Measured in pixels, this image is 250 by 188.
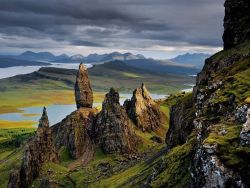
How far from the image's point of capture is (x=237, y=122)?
71125 millimetres

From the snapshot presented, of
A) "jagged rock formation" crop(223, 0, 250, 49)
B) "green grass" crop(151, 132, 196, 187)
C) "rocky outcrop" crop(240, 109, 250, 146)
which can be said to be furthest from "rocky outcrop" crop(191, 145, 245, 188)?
"jagged rock formation" crop(223, 0, 250, 49)

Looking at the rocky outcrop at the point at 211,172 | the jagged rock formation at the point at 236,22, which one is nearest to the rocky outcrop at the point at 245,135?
the rocky outcrop at the point at 211,172

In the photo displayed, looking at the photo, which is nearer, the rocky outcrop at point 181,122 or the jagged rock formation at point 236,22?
the rocky outcrop at point 181,122

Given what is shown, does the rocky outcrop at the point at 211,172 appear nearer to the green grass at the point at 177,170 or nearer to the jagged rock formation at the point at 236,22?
the green grass at the point at 177,170

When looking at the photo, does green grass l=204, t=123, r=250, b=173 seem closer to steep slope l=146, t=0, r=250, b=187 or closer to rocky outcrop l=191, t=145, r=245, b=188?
steep slope l=146, t=0, r=250, b=187

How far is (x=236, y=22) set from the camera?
148375 mm

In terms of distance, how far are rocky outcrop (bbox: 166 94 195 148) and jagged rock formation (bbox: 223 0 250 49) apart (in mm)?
25827

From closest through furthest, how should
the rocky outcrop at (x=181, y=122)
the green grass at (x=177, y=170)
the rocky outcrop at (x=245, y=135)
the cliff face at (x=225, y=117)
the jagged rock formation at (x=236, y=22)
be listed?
the cliff face at (x=225, y=117) → the rocky outcrop at (x=245, y=135) → the green grass at (x=177, y=170) → the rocky outcrop at (x=181, y=122) → the jagged rock formation at (x=236, y=22)

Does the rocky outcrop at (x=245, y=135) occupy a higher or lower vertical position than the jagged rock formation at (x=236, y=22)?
lower

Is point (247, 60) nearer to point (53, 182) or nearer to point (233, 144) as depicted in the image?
point (233, 144)

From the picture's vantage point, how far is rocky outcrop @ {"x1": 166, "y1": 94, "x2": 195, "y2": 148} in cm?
11796

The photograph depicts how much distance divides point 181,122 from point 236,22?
144 ft

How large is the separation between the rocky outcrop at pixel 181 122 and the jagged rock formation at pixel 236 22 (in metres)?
25.8

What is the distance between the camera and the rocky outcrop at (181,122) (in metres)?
118
